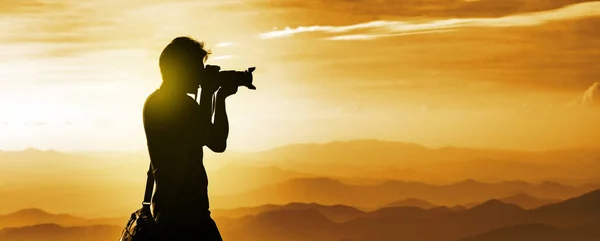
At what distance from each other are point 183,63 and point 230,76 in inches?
17.2

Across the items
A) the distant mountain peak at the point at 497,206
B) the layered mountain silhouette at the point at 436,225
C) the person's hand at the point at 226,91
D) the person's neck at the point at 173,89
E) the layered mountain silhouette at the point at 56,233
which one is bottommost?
the person's neck at the point at 173,89

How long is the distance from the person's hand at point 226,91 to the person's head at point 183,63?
0.74 feet

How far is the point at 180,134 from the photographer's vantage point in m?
7.05

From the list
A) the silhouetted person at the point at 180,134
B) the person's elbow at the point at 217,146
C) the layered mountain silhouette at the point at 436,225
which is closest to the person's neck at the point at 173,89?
the silhouetted person at the point at 180,134

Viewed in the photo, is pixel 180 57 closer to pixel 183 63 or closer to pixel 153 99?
pixel 183 63

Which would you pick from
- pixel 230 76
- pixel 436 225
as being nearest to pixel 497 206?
pixel 436 225

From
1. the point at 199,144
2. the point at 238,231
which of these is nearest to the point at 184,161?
the point at 199,144

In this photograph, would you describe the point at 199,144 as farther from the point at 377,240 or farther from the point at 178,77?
the point at 377,240

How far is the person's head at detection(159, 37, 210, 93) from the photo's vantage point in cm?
701

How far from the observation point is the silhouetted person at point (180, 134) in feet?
23.1

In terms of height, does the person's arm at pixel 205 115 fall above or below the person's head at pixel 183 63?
below

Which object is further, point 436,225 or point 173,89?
point 436,225

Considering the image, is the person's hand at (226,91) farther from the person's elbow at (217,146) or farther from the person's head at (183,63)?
the person's elbow at (217,146)

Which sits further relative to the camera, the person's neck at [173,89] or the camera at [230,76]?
the camera at [230,76]
